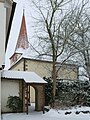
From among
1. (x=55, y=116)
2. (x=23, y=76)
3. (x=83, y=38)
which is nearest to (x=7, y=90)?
(x=23, y=76)

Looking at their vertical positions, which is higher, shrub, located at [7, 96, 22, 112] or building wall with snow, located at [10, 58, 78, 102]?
building wall with snow, located at [10, 58, 78, 102]

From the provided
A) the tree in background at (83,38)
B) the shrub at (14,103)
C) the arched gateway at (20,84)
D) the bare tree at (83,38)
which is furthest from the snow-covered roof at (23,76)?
the bare tree at (83,38)

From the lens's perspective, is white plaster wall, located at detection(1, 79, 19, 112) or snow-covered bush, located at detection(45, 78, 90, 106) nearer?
white plaster wall, located at detection(1, 79, 19, 112)

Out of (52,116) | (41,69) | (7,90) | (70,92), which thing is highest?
(41,69)

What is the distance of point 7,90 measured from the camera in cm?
1966

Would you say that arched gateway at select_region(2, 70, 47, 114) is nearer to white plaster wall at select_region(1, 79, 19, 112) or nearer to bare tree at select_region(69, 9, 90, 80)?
white plaster wall at select_region(1, 79, 19, 112)

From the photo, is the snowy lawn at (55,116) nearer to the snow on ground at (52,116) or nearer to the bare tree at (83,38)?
the snow on ground at (52,116)

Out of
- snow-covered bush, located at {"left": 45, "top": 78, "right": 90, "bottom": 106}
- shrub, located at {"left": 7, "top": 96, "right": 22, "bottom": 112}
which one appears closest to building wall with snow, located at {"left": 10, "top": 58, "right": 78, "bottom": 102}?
snow-covered bush, located at {"left": 45, "top": 78, "right": 90, "bottom": 106}

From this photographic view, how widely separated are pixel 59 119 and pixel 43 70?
1471 centimetres

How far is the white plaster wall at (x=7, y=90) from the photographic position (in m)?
19.3

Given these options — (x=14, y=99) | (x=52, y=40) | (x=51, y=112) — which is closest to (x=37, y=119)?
(x=51, y=112)

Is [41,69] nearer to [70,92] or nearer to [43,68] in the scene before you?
[43,68]

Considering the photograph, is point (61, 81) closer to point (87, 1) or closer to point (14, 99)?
point (14, 99)

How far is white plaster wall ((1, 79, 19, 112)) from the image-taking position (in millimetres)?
19328
